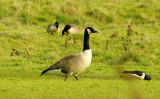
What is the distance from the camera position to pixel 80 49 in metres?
13.5

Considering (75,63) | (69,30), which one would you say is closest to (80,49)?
(69,30)

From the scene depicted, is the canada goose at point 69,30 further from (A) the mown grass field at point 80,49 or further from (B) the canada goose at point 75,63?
(B) the canada goose at point 75,63

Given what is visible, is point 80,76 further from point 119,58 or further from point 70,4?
point 70,4

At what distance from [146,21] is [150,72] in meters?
10.3

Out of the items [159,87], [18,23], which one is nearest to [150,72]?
[159,87]

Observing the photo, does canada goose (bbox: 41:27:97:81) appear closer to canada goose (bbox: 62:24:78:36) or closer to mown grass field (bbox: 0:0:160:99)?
mown grass field (bbox: 0:0:160:99)

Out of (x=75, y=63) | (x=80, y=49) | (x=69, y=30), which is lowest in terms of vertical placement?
(x=80, y=49)

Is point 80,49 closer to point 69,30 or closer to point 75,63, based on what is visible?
point 69,30

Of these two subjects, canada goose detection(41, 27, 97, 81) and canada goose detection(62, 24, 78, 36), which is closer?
canada goose detection(41, 27, 97, 81)

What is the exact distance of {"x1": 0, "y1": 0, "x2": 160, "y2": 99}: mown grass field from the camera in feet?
23.6

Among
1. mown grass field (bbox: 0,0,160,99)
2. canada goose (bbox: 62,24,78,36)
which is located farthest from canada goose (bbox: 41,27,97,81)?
canada goose (bbox: 62,24,78,36)

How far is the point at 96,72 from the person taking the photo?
963 cm

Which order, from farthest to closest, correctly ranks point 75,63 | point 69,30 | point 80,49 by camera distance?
point 69,30, point 80,49, point 75,63

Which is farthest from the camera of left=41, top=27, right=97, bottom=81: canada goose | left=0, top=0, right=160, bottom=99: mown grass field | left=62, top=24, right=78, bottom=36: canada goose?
left=62, top=24, right=78, bottom=36: canada goose
